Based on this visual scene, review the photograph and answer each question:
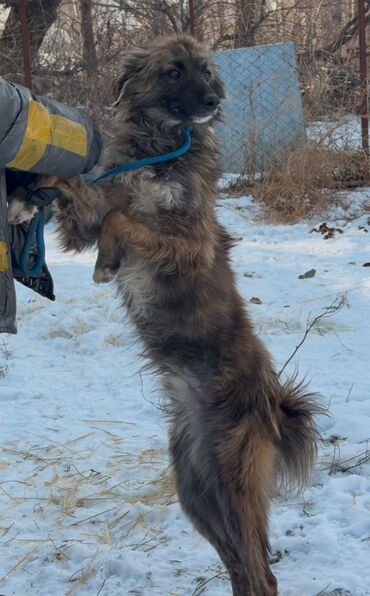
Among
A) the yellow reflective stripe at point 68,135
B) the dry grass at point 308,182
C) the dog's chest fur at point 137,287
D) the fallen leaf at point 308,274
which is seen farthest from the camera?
the dry grass at point 308,182

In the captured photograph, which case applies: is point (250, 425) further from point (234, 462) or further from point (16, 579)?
point (16, 579)

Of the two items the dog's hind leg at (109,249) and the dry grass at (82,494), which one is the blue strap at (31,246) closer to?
the dog's hind leg at (109,249)

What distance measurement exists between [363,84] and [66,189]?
6.63 metres

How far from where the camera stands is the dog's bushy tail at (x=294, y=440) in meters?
2.95

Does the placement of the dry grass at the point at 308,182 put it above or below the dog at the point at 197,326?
below

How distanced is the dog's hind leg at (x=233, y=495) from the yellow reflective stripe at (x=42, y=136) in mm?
1133

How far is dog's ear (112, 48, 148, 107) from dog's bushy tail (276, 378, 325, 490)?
1.70 metres

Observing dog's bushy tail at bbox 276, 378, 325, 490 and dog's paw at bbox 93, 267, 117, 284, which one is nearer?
dog's bushy tail at bbox 276, 378, 325, 490

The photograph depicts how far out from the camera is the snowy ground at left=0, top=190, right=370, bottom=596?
3.09m

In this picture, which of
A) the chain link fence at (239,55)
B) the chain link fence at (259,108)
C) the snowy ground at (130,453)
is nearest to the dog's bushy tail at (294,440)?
the snowy ground at (130,453)

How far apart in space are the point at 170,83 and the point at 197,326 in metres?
1.35

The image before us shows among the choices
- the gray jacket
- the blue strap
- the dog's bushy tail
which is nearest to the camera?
the gray jacket

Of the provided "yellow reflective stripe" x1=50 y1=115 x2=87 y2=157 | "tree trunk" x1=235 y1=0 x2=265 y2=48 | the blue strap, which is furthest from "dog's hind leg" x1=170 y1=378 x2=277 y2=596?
"tree trunk" x1=235 y1=0 x2=265 y2=48

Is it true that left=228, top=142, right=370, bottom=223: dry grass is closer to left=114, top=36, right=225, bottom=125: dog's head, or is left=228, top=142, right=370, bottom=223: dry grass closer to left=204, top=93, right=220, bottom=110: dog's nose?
left=114, top=36, right=225, bottom=125: dog's head
